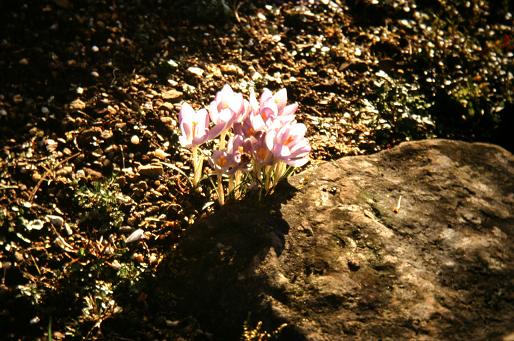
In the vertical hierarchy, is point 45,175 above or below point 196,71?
below

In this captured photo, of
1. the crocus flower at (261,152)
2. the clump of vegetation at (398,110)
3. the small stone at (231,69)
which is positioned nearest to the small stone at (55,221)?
the crocus flower at (261,152)

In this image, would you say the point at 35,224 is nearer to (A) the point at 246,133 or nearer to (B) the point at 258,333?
(A) the point at 246,133

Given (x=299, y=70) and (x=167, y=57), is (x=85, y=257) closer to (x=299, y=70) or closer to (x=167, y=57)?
(x=167, y=57)

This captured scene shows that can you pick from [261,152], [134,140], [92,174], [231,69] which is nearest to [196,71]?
[231,69]

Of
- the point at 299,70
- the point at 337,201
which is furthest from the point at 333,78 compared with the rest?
the point at 337,201

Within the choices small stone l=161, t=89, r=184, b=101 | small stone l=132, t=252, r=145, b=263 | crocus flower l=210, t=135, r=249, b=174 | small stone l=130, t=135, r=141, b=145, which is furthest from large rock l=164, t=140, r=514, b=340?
small stone l=161, t=89, r=184, b=101
